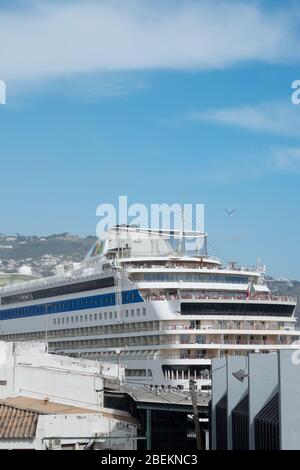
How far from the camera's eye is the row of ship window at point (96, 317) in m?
48.2

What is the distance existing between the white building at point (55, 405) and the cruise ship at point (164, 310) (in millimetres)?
3449

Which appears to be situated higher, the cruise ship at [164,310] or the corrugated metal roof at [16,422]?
the cruise ship at [164,310]

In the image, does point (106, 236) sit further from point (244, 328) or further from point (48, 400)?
point (48, 400)

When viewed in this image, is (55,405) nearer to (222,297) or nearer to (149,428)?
(149,428)

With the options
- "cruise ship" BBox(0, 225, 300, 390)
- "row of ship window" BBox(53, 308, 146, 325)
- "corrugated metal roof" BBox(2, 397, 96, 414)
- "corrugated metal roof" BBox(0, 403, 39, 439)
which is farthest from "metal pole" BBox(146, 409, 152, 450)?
"row of ship window" BBox(53, 308, 146, 325)

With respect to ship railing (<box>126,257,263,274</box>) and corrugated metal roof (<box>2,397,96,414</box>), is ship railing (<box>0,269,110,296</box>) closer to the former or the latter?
ship railing (<box>126,257,263,274</box>)

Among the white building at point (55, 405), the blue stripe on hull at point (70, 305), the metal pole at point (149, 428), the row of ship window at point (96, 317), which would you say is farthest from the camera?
the blue stripe on hull at point (70, 305)

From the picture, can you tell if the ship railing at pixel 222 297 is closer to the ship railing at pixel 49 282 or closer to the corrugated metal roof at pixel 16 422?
the ship railing at pixel 49 282

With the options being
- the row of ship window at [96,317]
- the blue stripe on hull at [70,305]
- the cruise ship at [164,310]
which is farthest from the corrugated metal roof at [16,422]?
the blue stripe on hull at [70,305]

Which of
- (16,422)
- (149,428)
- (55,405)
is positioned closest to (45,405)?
(55,405)

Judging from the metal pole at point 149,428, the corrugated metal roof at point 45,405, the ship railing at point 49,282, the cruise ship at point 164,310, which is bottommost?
the metal pole at point 149,428
